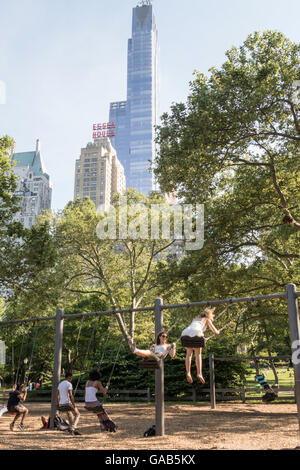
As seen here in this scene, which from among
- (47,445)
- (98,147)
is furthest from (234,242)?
(98,147)

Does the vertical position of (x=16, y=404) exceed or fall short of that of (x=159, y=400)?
it falls short

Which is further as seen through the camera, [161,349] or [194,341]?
[161,349]

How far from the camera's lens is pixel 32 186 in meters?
150

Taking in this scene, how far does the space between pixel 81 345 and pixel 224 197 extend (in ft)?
75.3

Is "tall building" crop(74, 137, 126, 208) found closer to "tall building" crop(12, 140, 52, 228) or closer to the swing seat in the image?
"tall building" crop(12, 140, 52, 228)

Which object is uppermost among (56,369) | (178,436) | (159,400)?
(56,369)

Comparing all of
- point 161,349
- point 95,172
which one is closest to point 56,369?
point 161,349

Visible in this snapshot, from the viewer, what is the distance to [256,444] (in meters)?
8.28

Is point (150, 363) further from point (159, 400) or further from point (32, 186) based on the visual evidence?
point (32, 186)

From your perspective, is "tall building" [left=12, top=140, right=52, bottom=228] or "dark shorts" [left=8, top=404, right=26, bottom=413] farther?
"tall building" [left=12, top=140, right=52, bottom=228]

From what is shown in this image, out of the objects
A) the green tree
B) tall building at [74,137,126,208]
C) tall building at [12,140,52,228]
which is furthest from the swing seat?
tall building at [74,137,126,208]

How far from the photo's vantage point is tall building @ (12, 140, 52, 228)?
476ft

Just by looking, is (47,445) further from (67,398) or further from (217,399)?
(217,399)

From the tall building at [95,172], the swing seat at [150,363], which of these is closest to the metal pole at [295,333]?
the swing seat at [150,363]
